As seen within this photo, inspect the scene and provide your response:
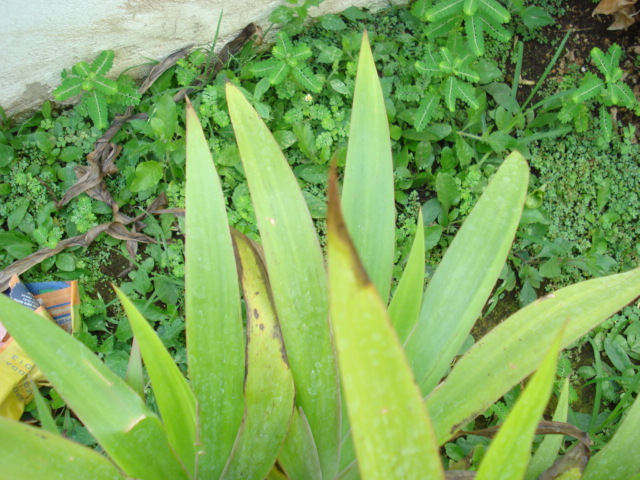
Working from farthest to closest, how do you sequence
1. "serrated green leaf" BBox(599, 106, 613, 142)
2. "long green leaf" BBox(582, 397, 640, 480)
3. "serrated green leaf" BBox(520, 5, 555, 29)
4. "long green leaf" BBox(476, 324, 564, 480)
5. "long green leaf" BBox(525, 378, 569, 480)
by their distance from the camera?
"serrated green leaf" BBox(520, 5, 555, 29) < "serrated green leaf" BBox(599, 106, 613, 142) < "long green leaf" BBox(525, 378, 569, 480) < "long green leaf" BBox(582, 397, 640, 480) < "long green leaf" BBox(476, 324, 564, 480)

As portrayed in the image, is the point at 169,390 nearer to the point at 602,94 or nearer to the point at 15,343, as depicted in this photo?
the point at 15,343

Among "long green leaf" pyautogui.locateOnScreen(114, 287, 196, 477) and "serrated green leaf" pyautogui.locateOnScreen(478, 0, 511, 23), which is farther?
"serrated green leaf" pyautogui.locateOnScreen(478, 0, 511, 23)

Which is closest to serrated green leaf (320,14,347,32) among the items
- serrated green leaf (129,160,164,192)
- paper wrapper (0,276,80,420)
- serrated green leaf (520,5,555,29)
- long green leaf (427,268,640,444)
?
serrated green leaf (520,5,555,29)

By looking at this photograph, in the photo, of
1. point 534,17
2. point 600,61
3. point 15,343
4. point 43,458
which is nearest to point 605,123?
point 600,61

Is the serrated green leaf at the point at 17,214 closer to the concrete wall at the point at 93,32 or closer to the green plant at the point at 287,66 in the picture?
the concrete wall at the point at 93,32

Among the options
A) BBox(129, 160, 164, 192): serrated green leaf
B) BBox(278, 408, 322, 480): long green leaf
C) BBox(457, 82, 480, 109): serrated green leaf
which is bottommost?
BBox(278, 408, 322, 480): long green leaf

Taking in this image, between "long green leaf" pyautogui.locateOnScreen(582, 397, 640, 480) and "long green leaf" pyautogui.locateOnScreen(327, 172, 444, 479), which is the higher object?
"long green leaf" pyautogui.locateOnScreen(327, 172, 444, 479)

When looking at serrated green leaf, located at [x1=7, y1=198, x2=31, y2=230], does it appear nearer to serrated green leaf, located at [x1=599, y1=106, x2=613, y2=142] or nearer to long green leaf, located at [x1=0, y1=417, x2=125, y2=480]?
long green leaf, located at [x1=0, y1=417, x2=125, y2=480]
